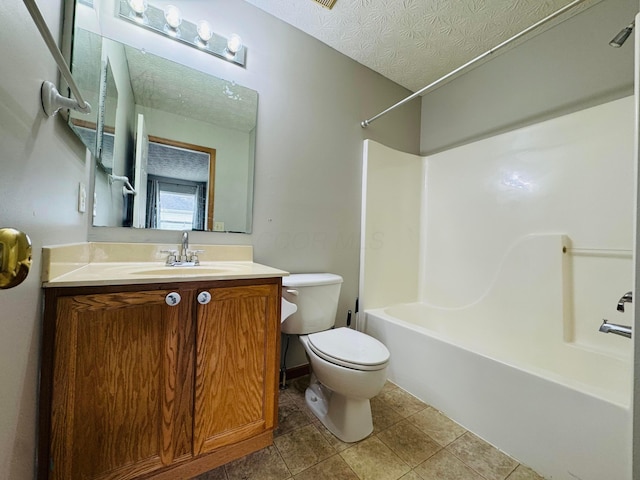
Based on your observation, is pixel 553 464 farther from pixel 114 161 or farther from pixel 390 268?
pixel 114 161

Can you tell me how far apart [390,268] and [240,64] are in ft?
5.96

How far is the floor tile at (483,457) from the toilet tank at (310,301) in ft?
2.83

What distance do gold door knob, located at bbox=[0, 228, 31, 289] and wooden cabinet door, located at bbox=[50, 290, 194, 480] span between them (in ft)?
1.45

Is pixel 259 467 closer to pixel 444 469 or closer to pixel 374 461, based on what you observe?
pixel 374 461

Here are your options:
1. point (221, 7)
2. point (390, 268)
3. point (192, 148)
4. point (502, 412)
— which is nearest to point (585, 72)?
point (390, 268)

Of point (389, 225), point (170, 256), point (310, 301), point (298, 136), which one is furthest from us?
point (389, 225)

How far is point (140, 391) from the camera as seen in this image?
82 cm

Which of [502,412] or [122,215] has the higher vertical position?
[122,215]

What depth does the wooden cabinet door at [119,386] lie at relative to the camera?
28.1 inches

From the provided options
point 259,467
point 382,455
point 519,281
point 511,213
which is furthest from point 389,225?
point 259,467

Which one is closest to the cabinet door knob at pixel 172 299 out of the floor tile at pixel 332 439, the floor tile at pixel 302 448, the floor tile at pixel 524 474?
the floor tile at pixel 302 448

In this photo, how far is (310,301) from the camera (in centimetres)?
146

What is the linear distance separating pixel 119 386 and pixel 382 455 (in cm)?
112

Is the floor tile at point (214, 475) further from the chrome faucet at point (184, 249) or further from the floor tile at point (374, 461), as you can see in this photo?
the chrome faucet at point (184, 249)
